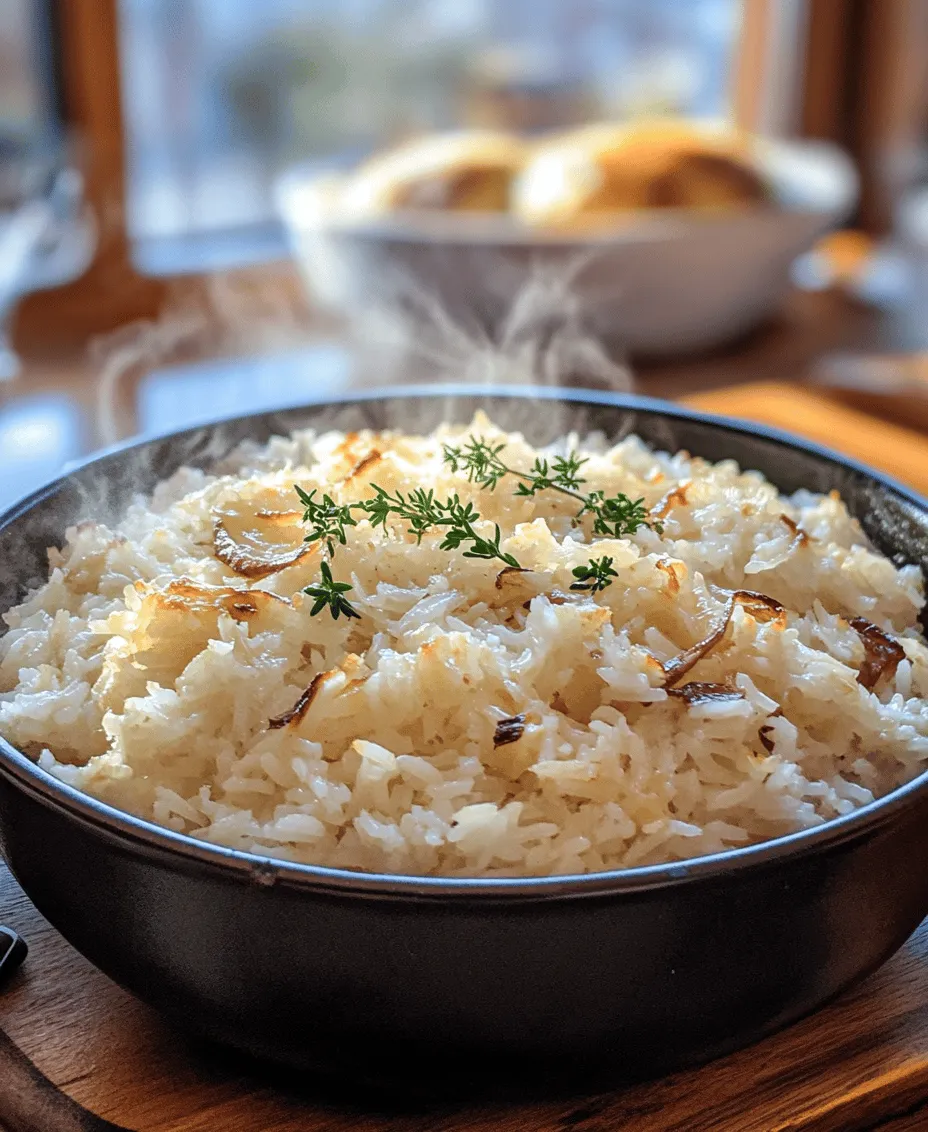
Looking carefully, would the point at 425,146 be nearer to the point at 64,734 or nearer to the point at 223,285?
the point at 223,285

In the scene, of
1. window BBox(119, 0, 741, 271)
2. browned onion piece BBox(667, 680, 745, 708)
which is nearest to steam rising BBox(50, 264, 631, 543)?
window BBox(119, 0, 741, 271)

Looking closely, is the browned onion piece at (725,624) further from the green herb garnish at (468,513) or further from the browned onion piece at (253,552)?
the browned onion piece at (253,552)

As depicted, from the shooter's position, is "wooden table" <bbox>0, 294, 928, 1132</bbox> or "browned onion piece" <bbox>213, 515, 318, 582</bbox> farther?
"browned onion piece" <bbox>213, 515, 318, 582</bbox>

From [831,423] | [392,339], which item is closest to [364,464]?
[831,423]

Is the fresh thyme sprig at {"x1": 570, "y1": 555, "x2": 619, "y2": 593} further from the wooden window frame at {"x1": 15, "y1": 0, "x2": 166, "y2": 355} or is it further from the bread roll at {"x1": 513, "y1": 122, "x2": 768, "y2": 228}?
the wooden window frame at {"x1": 15, "y1": 0, "x2": 166, "y2": 355}

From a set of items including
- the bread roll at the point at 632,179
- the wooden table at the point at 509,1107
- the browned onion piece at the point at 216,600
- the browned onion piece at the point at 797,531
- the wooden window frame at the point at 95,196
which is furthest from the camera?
the wooden window frame at the point at 95,196

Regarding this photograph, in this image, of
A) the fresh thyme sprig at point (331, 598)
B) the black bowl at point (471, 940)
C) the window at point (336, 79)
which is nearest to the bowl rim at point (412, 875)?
the black bowl at point (471, 940)
